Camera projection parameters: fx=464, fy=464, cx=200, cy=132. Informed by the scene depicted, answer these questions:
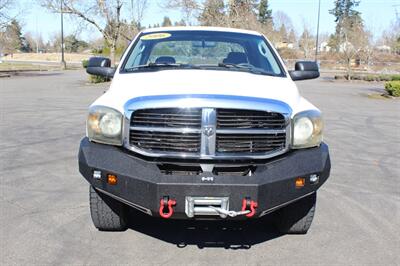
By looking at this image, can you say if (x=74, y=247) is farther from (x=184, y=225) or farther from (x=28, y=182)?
(x=28, y=182)

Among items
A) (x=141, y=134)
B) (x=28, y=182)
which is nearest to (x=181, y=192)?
(x=141, y=134)

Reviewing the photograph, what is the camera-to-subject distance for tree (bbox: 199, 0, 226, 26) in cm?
3025

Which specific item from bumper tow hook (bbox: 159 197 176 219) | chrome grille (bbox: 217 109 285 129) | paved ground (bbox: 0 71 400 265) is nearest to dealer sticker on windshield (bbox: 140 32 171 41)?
paved ground (bbox: 0 71 400 265)

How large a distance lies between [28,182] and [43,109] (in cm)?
803

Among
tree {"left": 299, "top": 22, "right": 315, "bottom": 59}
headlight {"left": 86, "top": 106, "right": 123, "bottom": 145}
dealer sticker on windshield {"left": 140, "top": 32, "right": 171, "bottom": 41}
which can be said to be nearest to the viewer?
headlight {"left": 86, "top": 106, "right": 123, "bottom": 145}

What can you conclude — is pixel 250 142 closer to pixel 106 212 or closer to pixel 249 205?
pixel 249 205

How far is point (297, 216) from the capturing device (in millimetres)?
4297

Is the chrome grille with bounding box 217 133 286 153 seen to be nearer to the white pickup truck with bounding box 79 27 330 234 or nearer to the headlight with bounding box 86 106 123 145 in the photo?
the white pickup truck with bounding box 79 27 330 234

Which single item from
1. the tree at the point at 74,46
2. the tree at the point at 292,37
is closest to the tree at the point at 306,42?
the tree at the point at 292,37

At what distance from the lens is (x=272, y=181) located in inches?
138

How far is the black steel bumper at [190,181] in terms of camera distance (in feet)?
11.2

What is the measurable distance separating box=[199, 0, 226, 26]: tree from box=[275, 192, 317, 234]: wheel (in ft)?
88.0

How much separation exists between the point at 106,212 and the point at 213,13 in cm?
2764

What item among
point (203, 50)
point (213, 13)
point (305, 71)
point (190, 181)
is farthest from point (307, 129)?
point (213, 13)
